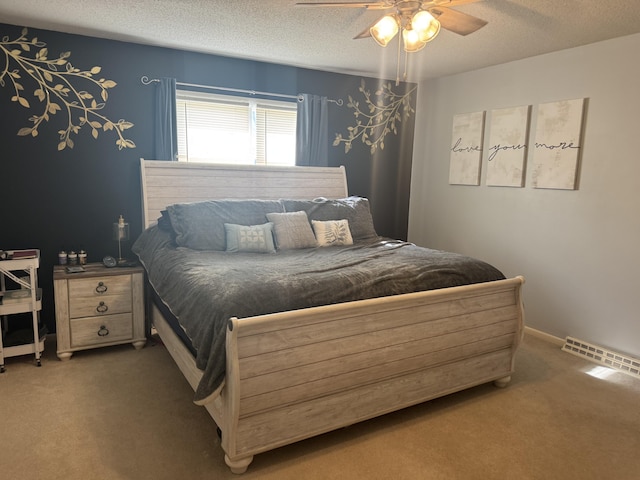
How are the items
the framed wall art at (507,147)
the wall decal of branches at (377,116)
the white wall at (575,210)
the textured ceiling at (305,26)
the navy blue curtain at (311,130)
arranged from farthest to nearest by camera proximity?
the wall decal of branches at (377,116) < the navy blue curtain at (311,130) < the framed wall art at (507,147) < the white wall at (575,210) < the textured ceiling at (305,26)

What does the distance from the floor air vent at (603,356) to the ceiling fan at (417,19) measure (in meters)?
2.52

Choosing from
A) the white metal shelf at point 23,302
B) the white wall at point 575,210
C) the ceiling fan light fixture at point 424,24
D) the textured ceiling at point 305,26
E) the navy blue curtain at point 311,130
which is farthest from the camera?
the navy blue curtain at point 311,130

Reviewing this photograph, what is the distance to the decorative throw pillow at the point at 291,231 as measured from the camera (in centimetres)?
328

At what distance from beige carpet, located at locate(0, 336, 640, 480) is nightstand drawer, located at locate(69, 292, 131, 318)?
0.36 meters

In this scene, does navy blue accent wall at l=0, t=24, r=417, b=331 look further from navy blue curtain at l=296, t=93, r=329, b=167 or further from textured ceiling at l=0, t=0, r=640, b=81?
navy blue curtain at l=296, t=93, r=329, b=167

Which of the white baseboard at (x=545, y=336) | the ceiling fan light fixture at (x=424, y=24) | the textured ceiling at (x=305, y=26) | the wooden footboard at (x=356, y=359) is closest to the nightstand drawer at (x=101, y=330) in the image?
the wooden footboard at (x=356, y=359)

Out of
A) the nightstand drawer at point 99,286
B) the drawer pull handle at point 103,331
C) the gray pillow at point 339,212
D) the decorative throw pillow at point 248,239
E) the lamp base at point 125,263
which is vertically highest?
the gray pillow at point 339,212

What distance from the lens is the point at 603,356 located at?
326cm

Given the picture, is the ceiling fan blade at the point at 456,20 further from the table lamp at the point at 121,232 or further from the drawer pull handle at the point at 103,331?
the drawer pull handle at the point at 103,331

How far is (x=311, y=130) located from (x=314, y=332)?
263 centimetres

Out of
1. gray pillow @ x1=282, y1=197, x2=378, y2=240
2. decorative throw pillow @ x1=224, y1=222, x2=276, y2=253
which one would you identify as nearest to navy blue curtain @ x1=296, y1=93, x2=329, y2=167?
gray pillow @ x1=282, y1=197, x2=378, y2=240

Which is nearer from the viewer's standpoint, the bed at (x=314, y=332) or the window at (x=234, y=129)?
the bed at (x=314, y=332)

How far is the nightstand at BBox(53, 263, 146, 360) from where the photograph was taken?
304cm

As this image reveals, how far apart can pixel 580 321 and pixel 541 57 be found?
216cm
